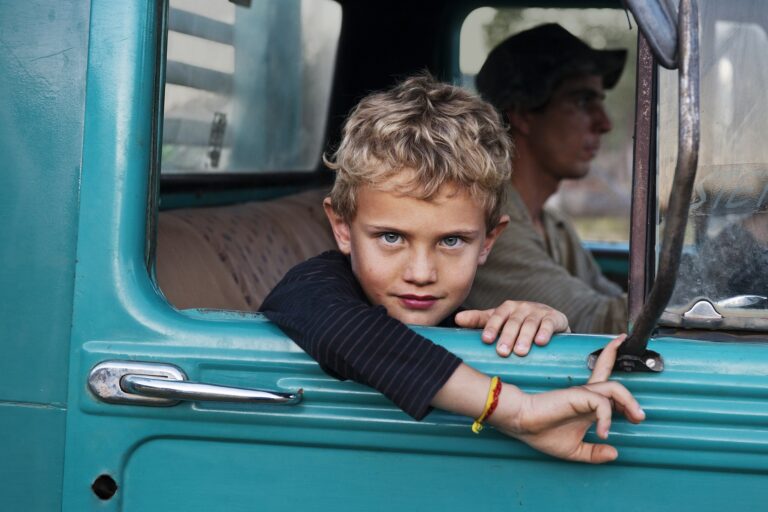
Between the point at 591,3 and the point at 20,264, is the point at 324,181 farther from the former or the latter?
the point at 20,264

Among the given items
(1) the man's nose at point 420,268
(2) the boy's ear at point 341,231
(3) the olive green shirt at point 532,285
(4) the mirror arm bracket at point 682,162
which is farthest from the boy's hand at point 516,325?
(3) the olive green shirt at point 532,285

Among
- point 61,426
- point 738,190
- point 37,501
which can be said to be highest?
point 738,190

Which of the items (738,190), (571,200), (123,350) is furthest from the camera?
(571,200)

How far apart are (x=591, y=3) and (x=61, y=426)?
2.12m

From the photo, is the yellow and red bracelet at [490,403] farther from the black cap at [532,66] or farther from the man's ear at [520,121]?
the man's ear at [520,121]

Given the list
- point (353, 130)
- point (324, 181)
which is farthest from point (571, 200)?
point (353, 130)

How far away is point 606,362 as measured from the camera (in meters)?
1.30

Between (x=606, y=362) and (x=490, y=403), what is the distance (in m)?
0.17

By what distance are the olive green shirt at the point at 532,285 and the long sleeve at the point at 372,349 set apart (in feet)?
3.66

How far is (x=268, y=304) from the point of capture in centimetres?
153

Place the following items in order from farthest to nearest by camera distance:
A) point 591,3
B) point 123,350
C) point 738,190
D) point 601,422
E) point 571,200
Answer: point 571,200
point 591,3
point 123,350
point 738,190
point 601,422

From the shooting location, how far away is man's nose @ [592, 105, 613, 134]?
3160 millimetres

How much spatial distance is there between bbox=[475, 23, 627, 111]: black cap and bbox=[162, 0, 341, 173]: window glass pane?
53 cm

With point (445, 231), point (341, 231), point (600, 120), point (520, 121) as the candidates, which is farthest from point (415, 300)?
point (600, 120)
